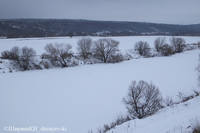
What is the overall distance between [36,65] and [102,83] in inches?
733

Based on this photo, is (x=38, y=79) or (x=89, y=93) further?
(x=38, y=79)

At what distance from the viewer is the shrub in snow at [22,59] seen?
3108 centimetres

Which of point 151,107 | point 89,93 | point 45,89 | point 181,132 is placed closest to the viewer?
point 181,132

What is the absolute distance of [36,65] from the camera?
104ft

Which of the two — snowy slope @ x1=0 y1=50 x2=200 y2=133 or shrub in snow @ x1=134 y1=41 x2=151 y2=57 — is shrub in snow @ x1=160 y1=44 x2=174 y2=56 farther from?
snowy slope @ x1=0 y1=50 x2=200 y2=133

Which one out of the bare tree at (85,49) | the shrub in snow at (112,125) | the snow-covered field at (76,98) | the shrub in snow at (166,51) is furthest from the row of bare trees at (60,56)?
the shrub in snow at (112,125)

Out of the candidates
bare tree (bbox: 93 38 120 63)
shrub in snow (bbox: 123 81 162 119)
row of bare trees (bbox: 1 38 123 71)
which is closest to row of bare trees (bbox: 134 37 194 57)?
bare tree (bbox: 93 38 120 63)

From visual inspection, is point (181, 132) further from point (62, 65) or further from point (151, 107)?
point (62, 65)

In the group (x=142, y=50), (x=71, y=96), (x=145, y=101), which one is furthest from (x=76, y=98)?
(x=142, y=50)

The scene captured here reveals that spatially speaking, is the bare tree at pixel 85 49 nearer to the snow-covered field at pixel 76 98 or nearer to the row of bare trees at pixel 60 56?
the row of bare trees at pixel 60 56

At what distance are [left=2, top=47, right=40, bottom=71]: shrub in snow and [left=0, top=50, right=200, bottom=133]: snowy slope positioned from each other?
5.30 metres

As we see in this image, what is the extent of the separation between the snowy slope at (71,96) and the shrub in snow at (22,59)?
5.30m

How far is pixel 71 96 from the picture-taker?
16.9 meters

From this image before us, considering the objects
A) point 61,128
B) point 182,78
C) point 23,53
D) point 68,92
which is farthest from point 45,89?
point 182,78
